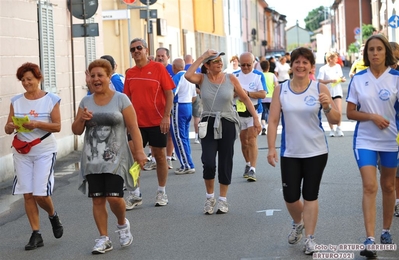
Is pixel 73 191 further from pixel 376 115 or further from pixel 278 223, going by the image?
pixel 376 115

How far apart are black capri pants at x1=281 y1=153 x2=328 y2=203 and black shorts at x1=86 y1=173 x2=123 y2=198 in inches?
56.2

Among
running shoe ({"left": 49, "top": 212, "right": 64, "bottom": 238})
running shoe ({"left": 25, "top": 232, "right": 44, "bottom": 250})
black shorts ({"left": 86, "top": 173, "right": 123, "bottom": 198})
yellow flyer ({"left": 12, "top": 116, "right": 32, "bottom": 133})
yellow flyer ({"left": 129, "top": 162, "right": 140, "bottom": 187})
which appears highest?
yellow flyer ({"left": 12, "top": 116, "right": 32, "bottom": 133})

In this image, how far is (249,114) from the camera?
12828mm

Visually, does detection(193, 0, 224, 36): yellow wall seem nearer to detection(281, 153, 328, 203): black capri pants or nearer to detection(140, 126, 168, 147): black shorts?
detection(140, 126, 168, 147): black shorts

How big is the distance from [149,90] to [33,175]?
8.23 feet

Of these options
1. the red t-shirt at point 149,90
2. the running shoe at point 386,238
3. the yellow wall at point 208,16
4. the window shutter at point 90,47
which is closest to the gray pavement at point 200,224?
the running shoe at point 386,238

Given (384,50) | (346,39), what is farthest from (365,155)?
(346,39)

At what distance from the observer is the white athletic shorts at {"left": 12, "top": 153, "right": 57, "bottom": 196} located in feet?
27.7

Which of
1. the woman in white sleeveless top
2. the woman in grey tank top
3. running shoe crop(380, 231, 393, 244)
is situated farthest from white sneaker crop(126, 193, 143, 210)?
running shoe crop(380, 231, 393, 244)

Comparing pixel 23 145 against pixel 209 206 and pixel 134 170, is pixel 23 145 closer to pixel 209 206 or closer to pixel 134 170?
pixel 134 170

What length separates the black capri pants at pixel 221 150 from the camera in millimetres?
9961

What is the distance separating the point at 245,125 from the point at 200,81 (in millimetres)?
2978

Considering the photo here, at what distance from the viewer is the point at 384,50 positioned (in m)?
7.46

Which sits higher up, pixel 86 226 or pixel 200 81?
pixel 200 81
